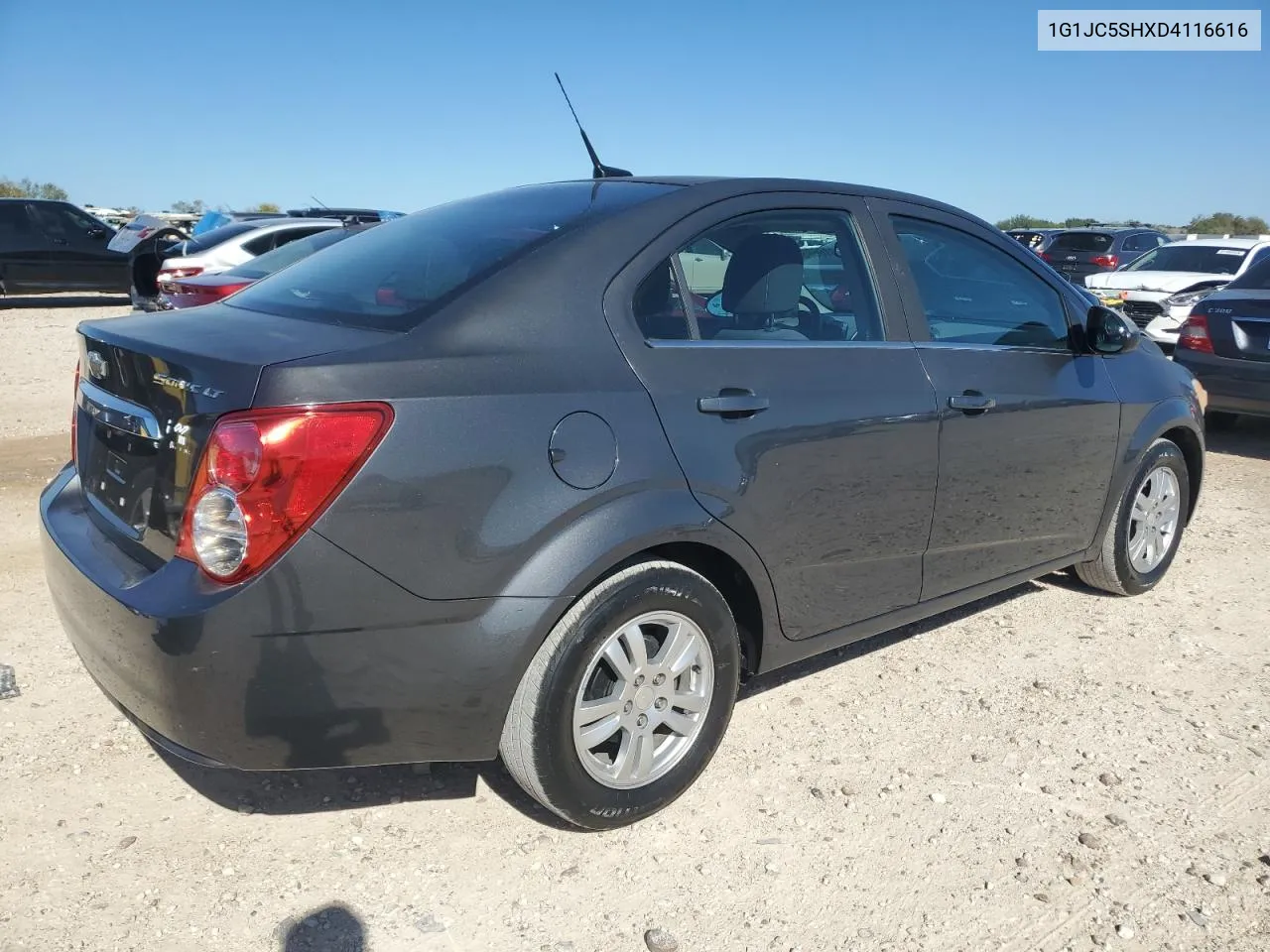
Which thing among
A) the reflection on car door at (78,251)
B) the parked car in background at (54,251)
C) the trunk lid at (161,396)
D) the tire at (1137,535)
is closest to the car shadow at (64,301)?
the reflection on car door at (78,251)

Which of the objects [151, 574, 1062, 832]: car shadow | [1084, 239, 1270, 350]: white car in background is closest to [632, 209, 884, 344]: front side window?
[151, 574, 1062, 832]: car shadow

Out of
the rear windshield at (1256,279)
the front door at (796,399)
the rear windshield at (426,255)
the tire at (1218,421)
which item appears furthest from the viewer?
the tire at (1218,421)

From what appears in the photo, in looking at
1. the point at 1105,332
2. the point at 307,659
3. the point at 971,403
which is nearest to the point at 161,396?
the point at 307,659

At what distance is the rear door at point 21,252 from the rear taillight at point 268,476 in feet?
52.8

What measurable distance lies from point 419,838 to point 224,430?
1.24 m

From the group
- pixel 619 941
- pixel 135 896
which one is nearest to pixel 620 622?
pixel 619 941

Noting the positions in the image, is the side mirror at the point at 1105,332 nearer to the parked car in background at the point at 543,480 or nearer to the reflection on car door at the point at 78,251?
the parked car in background at the point at 543,480

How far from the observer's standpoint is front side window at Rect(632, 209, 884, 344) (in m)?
2.91

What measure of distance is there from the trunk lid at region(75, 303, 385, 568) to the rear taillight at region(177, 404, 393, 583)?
0.06 m

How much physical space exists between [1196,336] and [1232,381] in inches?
20.3

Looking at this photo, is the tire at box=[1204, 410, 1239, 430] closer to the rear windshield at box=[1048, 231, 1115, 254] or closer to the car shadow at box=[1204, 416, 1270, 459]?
the car shadow at box=[1204, 416, 1270, 459]

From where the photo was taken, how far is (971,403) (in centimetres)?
352

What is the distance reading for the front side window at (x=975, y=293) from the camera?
359cm

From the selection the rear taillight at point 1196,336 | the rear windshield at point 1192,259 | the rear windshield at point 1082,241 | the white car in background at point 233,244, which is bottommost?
the rear taillight at point 1196,336
